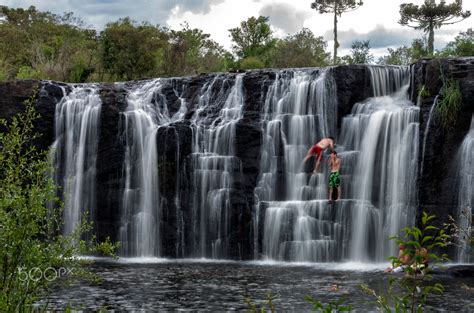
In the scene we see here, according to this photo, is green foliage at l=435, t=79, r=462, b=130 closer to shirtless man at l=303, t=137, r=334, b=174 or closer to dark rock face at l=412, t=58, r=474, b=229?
dark rock face at l=412, t=58, r=474, b=229

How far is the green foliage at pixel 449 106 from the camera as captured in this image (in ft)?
69.9

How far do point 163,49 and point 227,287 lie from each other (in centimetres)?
2893

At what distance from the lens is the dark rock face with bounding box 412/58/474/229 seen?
20953mm

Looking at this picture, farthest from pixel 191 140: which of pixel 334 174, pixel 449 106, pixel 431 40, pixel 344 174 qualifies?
pixel 431 40

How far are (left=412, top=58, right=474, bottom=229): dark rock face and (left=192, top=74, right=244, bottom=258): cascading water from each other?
667 centimetres

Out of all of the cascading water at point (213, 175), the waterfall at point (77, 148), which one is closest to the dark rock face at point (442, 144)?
the cascading water at point (213, 175)

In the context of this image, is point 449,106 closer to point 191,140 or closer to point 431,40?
point 191,140

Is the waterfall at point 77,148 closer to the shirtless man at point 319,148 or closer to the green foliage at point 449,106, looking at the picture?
the shirtless man at point 319,148

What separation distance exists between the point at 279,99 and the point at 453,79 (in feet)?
21.0

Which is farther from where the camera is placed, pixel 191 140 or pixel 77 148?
pixel 77 148

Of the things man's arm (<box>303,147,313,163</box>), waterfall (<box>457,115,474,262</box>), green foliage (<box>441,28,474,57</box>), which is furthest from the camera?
green foliage (<box>441,28,474,57</box>)

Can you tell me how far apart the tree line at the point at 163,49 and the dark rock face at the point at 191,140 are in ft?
35.6

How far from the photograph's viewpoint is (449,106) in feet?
70.0

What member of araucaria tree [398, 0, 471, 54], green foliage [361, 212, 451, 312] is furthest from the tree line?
green foliage [361, 212, 451, 312]
